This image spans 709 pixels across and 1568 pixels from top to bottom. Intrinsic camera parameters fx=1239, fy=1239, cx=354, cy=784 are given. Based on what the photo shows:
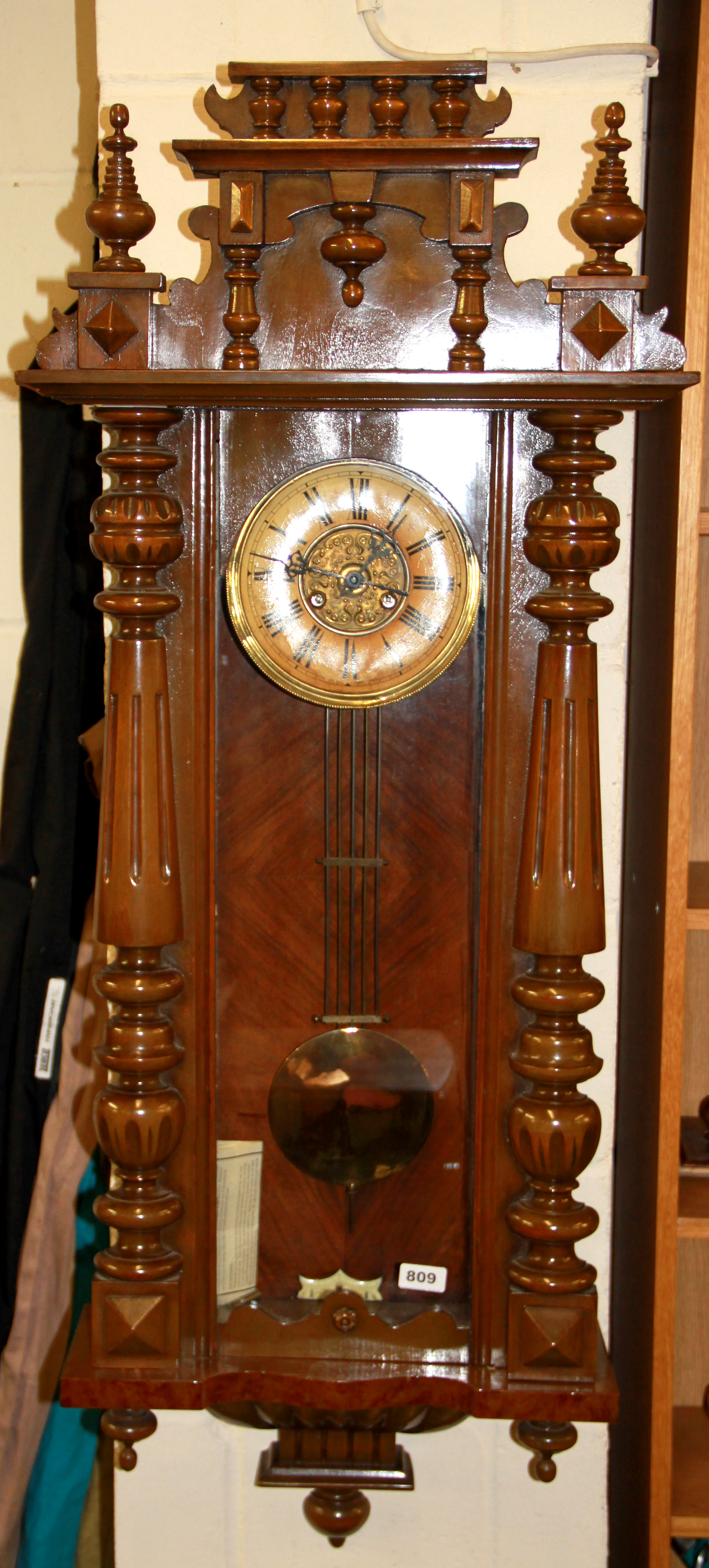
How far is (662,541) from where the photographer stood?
132 centimetres

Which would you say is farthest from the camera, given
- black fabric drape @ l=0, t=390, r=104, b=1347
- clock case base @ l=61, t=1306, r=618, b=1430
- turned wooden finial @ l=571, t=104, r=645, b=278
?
black fabric drape @ l=0, t=390, r=104, b=1347

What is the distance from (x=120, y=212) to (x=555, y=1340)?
3.72 feet

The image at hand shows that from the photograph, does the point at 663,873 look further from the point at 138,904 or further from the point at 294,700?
the point at 138,904

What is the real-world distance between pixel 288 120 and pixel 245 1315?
115 cm

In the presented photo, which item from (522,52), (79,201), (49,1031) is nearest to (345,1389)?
(49,1031)

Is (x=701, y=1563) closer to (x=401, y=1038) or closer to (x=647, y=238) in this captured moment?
(x=401, y=1038)

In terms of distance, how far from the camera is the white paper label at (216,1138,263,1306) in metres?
1.29

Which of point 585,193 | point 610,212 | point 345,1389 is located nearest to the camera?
point 610,212

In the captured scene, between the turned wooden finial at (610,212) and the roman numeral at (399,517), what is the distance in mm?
254

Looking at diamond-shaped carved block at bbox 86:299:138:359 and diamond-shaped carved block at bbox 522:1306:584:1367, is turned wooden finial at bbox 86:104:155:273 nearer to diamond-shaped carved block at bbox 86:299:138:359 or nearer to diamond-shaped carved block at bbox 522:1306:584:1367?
diamond-shaped carved block at bbox 86:299:138:359

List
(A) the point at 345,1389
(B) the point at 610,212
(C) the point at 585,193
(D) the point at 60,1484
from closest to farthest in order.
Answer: (B) the point at 610,212, (A) the point at 345,1389, (C) the point at 585,193, (D) the point at 60,1484

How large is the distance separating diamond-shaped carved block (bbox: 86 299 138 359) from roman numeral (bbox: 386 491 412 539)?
291mm

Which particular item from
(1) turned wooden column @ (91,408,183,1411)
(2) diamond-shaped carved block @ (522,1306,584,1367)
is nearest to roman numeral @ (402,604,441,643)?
(1) turned wooden column @ (91,408,183,1411)

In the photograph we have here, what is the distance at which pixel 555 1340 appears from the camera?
121cm
